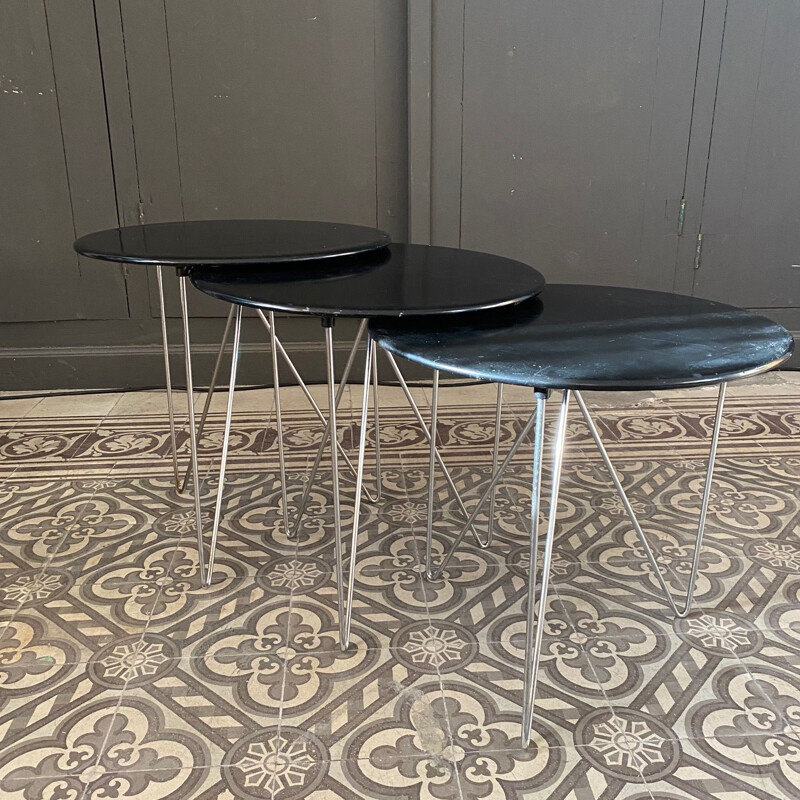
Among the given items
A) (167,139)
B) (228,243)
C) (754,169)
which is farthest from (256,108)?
(754,169)

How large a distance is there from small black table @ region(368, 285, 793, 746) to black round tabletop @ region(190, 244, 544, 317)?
0.18ft

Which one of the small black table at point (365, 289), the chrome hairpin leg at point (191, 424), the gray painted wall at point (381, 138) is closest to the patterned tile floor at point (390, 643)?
the chrome hairpin leg at point (191, 424)

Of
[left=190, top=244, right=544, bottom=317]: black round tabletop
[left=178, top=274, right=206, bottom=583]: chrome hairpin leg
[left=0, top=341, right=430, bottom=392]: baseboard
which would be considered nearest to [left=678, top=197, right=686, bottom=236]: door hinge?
[left=0, top=341, right=430, bottom=392]: baseboard

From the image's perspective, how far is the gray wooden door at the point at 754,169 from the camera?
11.4 feet

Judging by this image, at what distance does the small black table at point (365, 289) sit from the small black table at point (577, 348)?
0.06 m

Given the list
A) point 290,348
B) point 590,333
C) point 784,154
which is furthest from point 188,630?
point 784,154

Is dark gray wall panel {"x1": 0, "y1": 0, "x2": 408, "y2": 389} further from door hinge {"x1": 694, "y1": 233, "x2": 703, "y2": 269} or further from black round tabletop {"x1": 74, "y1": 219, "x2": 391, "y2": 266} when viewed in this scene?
door hinge {"x1": 694, "y1": 233, "x2": 703, "y2": 269}

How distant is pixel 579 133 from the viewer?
139 inches

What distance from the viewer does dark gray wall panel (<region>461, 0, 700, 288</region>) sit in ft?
11.1

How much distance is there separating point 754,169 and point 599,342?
2.70m

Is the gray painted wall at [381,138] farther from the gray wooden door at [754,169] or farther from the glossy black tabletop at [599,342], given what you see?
the glossy black tabletop at [599,342]

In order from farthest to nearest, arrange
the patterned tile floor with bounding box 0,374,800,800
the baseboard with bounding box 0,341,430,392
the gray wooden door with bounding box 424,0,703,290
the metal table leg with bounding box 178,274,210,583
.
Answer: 1. the baseboard with bounding box 0,341,430,392
2. the gray wooden door with bounding box 424,0,703,290
3. the metal table leg with bounding box 178,274,210,583
4. the patterned tile floor with bounding box 0,374,800,800

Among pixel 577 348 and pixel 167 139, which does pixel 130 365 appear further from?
pixel 577 348

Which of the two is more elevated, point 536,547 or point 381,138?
point 381,138
